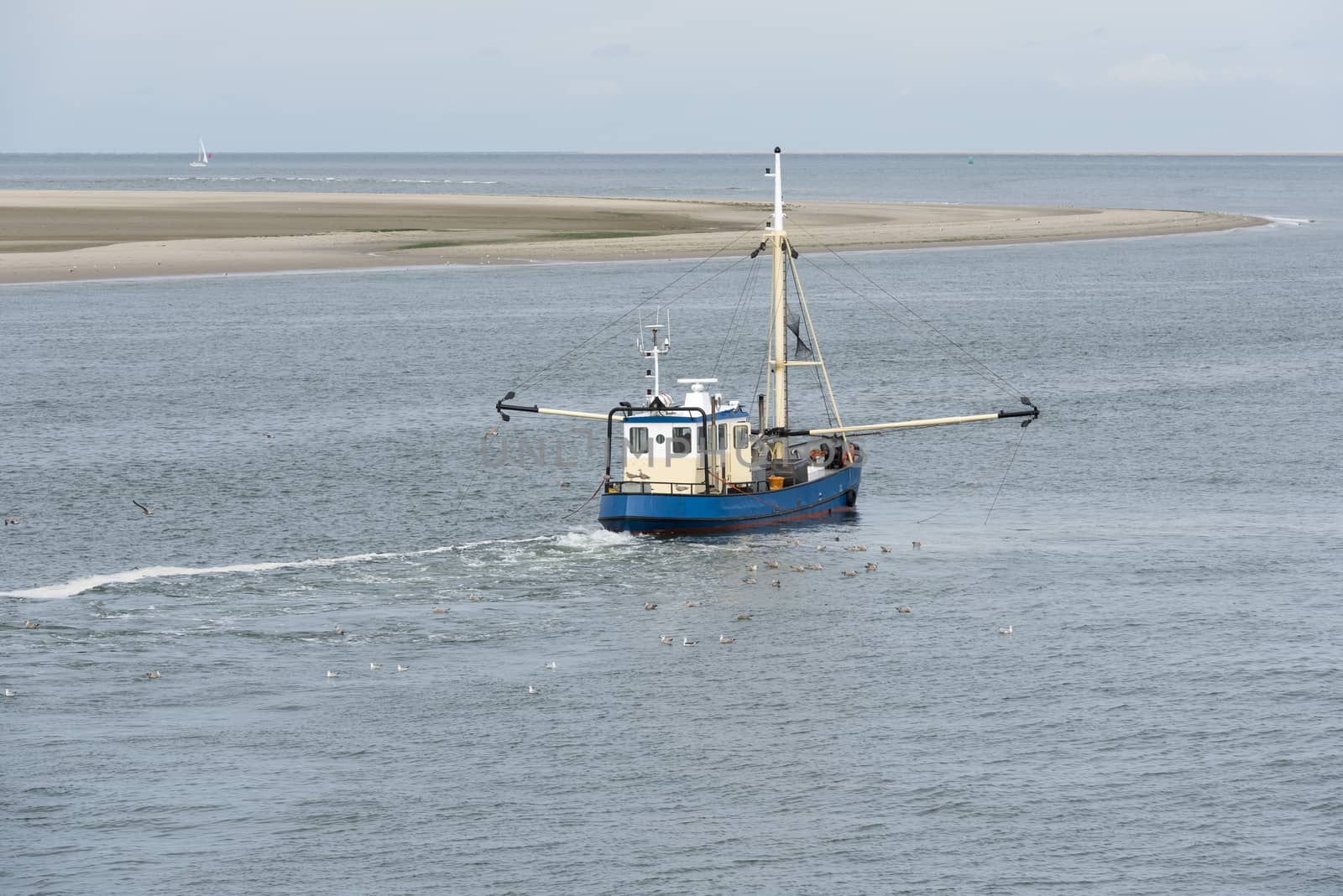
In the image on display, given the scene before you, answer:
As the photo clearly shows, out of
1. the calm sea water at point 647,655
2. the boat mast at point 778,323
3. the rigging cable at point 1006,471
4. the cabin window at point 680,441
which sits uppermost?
the boat mast at point 778,323

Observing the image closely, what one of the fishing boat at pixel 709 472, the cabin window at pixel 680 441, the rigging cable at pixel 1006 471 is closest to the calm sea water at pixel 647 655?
the rigging cable at pixel 1006 471

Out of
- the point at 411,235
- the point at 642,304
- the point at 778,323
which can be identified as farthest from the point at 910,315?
the point at 411,235

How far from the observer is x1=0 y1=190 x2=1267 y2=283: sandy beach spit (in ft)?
469

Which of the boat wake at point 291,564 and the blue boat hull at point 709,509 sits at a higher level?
the blue boat hull at point 709,509

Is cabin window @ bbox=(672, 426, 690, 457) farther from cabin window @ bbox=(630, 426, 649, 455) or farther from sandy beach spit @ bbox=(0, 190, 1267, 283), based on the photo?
sandy beach spit @ bbox=(0, 190, 1267, 283)

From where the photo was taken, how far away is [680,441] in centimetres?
5372

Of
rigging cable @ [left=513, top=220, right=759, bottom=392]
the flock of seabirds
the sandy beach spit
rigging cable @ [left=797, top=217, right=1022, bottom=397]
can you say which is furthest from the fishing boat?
the sandy beach spit

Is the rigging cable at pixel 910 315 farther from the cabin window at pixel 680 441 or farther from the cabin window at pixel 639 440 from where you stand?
the cabin window at pixel 639 440

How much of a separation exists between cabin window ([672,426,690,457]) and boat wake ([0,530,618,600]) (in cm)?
344

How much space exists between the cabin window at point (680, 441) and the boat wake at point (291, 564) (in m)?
3.44

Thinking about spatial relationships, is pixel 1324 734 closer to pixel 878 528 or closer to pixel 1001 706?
pixel 1001 706

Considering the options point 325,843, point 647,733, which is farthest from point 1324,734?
point 325,843

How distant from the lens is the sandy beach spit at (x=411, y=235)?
143 meters

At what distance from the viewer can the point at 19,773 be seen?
33.0 meters
